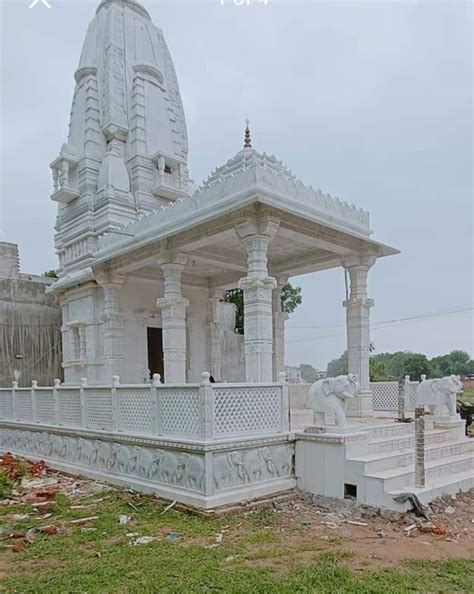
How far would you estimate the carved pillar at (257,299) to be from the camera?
7590 mm

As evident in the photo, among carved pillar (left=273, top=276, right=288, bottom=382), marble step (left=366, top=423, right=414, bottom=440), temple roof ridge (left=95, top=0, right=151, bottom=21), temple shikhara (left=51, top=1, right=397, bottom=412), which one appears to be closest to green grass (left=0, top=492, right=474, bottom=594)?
marble step (left=366, top=423, right=414, bottom=440)

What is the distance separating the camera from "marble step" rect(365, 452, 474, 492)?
5.89 meters

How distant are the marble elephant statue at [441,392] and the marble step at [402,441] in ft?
1.67

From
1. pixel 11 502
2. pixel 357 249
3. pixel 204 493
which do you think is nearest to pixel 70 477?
pixel 11 502

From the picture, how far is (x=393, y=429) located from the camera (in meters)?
7.50

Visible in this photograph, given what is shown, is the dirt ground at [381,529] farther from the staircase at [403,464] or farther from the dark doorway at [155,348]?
the dark doorway at [155,348]

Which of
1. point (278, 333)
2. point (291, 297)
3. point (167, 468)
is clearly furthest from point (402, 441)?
point (291, 297)

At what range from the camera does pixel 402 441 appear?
717cm

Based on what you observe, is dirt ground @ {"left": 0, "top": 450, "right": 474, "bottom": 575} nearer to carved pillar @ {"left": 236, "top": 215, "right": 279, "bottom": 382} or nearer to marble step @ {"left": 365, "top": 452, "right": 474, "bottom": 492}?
marble step @ {"left": 365, "top": 452, "right": 474, "bottom": 492}

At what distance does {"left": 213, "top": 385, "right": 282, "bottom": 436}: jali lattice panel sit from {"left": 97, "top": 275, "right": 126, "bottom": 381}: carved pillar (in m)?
5.49

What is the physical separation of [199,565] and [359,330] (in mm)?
6177

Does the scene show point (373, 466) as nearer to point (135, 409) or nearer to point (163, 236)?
point (135, 409)

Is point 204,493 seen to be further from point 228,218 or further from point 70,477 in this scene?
point 228,218

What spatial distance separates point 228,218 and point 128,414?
3.32m
